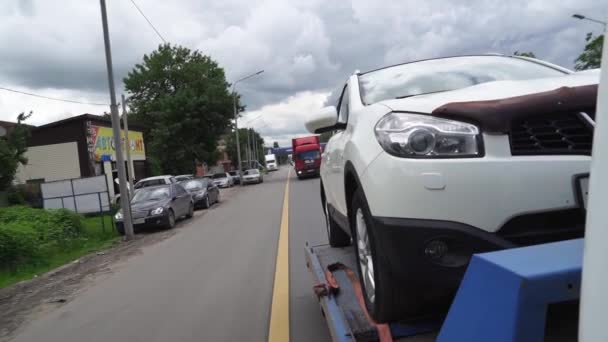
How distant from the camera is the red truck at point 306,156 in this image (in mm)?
35750

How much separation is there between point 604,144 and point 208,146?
1617 inches

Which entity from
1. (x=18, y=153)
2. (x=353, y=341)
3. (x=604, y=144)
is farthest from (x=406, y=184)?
(x=18, y=153)

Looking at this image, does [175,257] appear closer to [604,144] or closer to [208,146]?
[604,144]

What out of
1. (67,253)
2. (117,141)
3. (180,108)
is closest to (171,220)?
(117,141)

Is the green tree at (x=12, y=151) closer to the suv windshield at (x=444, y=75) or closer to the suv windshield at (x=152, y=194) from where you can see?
the suv windshield at (x=152, y=194)

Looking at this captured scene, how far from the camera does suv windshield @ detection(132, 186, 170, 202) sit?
616 inches

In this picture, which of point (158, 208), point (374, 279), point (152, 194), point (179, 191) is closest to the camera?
point (374, 279)

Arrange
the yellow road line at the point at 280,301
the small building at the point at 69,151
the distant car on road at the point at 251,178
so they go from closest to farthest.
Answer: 1. the yellow road line at the point at 280,301
2. the small building at the point at 69,151
3. the distant car on road at the point at 251,178

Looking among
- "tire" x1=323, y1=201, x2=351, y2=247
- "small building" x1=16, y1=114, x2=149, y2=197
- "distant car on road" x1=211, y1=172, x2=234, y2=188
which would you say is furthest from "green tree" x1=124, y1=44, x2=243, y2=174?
"tire" x1=323, y1=201, x2=351, y2=247

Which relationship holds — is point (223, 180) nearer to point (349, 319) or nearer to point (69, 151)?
point (69, 151)

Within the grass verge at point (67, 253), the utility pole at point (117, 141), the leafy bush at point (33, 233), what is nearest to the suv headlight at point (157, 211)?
the utility pole at point (117, 141)

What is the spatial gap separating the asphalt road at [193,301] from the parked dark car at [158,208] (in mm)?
4942

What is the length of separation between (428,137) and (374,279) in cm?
78

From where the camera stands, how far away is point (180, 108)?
126ft
